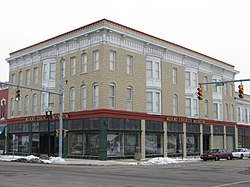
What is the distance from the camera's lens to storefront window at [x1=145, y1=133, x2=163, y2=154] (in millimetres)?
41550

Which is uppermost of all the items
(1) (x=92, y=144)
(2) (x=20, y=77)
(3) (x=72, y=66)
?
(3) (x=72, y=66)

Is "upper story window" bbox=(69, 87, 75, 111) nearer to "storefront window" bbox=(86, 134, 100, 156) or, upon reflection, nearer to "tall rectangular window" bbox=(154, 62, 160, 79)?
"storefront window" bbox=(86, 134, 100, 156)

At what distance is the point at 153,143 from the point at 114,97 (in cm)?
773

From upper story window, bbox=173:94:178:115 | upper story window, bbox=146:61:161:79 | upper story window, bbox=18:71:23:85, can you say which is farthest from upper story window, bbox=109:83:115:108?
upper story window, bbox=18:71:23:85

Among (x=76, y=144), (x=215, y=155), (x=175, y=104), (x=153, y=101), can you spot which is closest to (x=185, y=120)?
(x=175, y=104)

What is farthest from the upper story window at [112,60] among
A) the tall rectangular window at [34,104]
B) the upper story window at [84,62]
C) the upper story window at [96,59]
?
the tall rectangular window at [34,104]

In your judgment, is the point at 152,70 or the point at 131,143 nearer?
the point at 131,143

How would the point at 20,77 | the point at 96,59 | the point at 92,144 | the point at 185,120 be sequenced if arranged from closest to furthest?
the point at 92,144
the point at 96,59
the point at 185,120
the point at 20,77

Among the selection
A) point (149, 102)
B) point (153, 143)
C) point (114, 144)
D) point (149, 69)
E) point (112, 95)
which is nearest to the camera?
point (114, 144)

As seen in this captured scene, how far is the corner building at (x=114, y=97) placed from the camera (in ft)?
126

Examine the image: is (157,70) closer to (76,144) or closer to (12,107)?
(76,144)

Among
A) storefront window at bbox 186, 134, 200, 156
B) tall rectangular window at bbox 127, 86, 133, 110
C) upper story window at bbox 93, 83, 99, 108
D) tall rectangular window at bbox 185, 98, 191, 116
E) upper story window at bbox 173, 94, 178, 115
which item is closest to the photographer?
upper story window at bbox 93, 83, 99, 108

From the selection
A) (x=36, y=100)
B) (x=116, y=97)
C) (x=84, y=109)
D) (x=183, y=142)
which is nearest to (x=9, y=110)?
(x=36, y=100)

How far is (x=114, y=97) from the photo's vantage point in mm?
38469
